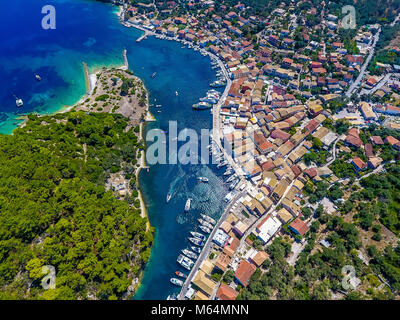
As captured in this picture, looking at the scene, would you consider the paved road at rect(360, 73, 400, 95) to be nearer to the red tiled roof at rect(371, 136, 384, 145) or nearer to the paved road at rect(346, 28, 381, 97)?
the paved road at rect(346, 28, 381, 97)

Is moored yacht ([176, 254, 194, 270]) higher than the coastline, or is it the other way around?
the coastline

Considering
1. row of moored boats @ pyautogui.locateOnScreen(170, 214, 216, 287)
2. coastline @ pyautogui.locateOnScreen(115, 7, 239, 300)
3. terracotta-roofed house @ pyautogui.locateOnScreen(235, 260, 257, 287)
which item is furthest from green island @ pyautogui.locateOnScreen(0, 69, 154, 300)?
terracotta-roofed house @ pyautogui.locateOnScreen(235, 260, 257, 287)

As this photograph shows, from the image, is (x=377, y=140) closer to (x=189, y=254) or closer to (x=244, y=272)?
(x=244, y=272)

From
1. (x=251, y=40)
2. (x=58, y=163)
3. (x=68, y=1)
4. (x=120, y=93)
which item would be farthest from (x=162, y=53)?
(x=68, y=1)

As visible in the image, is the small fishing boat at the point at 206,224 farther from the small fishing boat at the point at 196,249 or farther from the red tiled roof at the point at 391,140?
the red tiled roof at the point at 391,140

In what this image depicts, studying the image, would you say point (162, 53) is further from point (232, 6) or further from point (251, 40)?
point (232, 6)

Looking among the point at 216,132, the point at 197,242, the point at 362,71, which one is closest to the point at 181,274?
the point at 197,242
